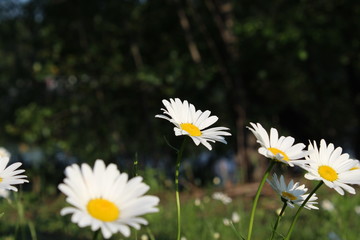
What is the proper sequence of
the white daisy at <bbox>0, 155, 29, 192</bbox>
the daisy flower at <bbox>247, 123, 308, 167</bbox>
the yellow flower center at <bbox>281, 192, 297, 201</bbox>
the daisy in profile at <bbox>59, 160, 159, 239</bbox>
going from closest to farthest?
the daisy in profile at <bbox>59, 160, 159, 239</bbox> → the white daisy at <bbox>0, 155, 29, 192</bbox> → the daisy flower at <bbox>247, 123, 308, 167</bbox> → the yellow flower center at <bbox>281, 192, 297, 201</bbox>

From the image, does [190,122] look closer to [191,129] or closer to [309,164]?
[191,129]

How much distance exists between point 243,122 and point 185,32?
1769 millimetres

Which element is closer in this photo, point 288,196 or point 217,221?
point 288,196

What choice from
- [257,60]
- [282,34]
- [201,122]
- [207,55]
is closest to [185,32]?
[207,55]

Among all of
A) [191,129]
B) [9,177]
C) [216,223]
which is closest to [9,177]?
[9,177]

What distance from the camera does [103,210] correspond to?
0.79 meters

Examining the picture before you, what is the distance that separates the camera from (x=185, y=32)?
7.28m

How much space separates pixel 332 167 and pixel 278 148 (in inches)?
5.9

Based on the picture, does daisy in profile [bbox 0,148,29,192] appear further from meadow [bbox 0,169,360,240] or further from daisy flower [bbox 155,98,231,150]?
meadow [bbox 0,169,360,240]

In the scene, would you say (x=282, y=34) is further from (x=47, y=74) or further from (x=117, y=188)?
(x=117, y=188)

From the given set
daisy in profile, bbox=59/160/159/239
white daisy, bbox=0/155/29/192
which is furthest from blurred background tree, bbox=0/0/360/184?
daisy in profile, bbox=59/160/159/239

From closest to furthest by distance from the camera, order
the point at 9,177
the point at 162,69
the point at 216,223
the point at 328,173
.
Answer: the point at 9,177, the point at 328,173, the point at 216,223, the point at 162,69

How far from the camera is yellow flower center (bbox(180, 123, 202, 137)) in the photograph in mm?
1115

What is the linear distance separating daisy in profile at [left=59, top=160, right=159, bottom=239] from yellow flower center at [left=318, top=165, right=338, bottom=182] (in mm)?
507
